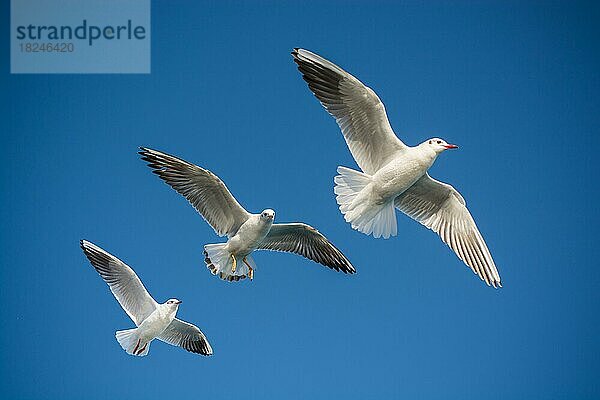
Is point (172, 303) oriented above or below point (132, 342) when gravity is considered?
above

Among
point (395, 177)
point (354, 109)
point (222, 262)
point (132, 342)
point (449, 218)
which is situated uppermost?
point (354, 109)

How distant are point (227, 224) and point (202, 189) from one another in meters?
0.16

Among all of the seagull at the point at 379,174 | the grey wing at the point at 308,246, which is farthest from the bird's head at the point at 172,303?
the seagull at the point at 379,174

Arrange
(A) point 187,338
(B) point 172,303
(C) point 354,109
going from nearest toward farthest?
(C) point 354,109, (B) point 172,303, (A) point 187,338

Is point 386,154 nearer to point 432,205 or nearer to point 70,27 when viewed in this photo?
point 432,205

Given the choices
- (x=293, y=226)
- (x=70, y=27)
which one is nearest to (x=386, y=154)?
(x=293, y=226)

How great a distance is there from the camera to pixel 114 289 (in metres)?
3.87

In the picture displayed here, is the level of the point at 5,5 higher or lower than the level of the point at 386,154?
higher

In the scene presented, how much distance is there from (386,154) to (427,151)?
14 centimetres

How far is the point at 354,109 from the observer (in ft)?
11.3

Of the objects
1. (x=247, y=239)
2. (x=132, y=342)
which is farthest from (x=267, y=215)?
(x=132, y=342)

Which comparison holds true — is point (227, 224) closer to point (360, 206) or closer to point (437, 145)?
point (360, 206)

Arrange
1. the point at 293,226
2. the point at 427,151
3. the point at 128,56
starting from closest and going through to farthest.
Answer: the point at 427,151, the point at 293,226, the point at 128,56
